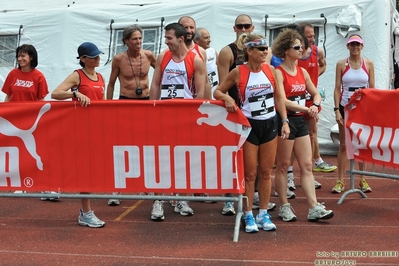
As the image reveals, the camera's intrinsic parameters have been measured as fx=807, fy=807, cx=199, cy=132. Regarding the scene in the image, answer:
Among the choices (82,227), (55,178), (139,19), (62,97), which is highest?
(139,19)

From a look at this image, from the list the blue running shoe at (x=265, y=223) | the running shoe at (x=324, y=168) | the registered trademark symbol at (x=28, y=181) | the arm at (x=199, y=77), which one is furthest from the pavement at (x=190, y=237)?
the running shoe at (x=324, y=168)

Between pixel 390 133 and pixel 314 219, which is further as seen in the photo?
pixel 390 133

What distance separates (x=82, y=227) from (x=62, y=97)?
1344 mm

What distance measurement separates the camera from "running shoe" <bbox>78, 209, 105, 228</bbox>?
8227mm

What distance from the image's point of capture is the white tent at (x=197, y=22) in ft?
47.6

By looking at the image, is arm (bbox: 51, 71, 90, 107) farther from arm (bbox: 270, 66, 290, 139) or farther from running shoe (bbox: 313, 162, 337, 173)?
running shoe (bbox: 313, 162, 337, 173)

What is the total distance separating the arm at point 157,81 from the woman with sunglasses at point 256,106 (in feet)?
3.27

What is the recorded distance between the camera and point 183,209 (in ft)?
28.9

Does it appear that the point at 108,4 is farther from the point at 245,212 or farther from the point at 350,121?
the point at 245,212

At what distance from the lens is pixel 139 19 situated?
52.0 ft

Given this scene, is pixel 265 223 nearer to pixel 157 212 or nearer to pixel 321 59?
pixel 157 212

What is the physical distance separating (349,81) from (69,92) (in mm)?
3784

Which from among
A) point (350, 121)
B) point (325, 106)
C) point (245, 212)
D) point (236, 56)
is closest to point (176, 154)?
point (245, 212)

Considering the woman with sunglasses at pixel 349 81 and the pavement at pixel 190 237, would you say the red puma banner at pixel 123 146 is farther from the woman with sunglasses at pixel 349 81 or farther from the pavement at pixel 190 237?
the woman with sunglasses at pixel 349 81
